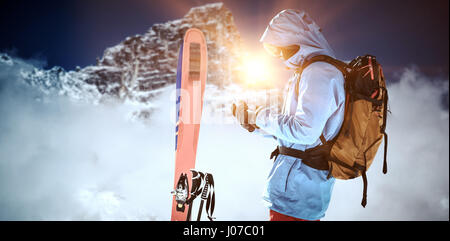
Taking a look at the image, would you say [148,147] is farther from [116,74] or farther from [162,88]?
[116,74]

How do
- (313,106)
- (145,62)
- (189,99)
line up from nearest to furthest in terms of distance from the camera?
(313,106), (189,99), (145,62)

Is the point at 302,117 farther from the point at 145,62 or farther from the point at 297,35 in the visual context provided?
the point at 145,62

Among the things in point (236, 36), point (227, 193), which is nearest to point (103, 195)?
point (227, 193)

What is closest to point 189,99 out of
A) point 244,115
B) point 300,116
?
point 244,115

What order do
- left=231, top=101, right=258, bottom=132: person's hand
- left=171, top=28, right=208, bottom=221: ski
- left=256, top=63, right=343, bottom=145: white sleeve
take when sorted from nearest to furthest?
1. left=256, top=63, right=343, bottom=145: white sleeve
2. left=231, top=101, right=258, bottom=132: person's hand
3. left=171, top=28, right=208, bottom=221: ski

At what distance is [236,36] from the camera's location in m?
48.0

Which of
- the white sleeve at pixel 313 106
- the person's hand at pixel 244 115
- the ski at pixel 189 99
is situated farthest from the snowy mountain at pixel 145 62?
the white sleeve at pixel 313 106

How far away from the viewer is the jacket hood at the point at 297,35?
126 centimetres

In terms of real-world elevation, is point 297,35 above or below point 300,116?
above

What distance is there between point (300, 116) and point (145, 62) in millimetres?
50994

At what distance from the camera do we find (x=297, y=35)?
1.30 metres

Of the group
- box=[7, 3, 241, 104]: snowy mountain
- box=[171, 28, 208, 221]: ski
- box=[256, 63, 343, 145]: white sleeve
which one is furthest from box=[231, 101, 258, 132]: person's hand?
box=[7, 3, 241, 104]: snowy mountain

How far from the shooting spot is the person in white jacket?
1.04 m

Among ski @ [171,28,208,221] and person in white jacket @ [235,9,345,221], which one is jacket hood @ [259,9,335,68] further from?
ski @ [171,28,208,221]
